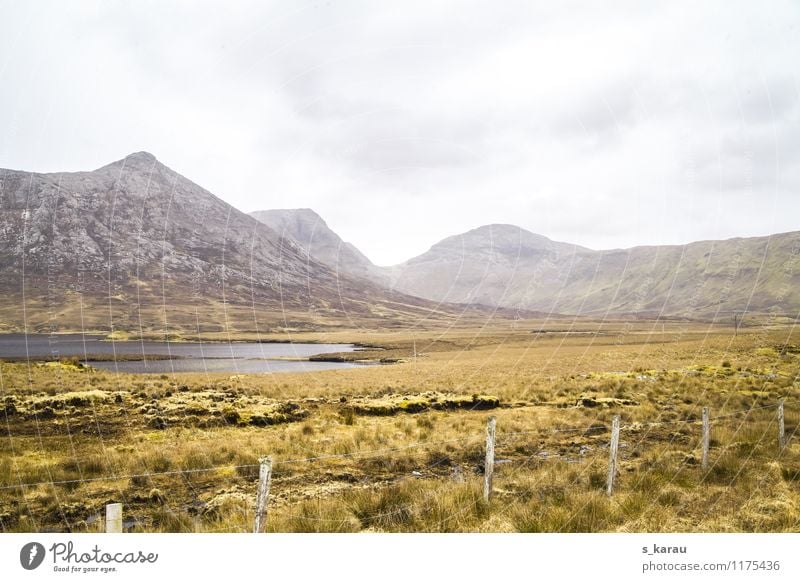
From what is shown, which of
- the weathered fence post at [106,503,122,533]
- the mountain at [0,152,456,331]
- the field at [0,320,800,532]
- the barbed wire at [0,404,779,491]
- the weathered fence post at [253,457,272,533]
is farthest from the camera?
the mountain at [0,152,456,331]

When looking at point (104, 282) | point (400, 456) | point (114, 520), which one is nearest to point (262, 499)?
point (114, 520)

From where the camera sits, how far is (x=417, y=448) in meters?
13.3

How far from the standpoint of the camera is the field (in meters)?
7.31

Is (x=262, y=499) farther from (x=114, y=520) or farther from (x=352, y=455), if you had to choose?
(x=352, y=455)

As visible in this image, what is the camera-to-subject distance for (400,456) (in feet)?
40.7

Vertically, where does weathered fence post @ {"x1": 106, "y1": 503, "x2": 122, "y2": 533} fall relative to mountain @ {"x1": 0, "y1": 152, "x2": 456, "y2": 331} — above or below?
below

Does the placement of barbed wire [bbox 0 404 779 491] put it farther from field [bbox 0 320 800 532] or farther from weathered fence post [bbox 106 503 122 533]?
weathered fence post [bbox 106 503 122 533]

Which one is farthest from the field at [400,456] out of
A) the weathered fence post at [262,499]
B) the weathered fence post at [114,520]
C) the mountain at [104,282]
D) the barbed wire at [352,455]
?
the mountain at [104,282]

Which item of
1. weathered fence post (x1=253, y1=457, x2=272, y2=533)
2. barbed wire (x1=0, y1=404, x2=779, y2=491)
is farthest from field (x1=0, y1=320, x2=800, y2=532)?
weathered fence post (x1=253, y1=457, x2=272, y2=533)

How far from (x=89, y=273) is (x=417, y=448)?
20266 centimetres

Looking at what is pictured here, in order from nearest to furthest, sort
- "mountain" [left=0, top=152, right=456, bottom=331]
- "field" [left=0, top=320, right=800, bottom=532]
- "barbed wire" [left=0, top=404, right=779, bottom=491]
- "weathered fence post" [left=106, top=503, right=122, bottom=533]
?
1. "weathered fence post" [left=106, top=503, right=122, bottom=533]
2. "field" [left=0, top=320, right=800, bottom=532]
3. "barbed wire" [left=0, top=404, right=779, bottom=491]
4. "mountain" [left=0, top=152, right=456, bottom=331]
